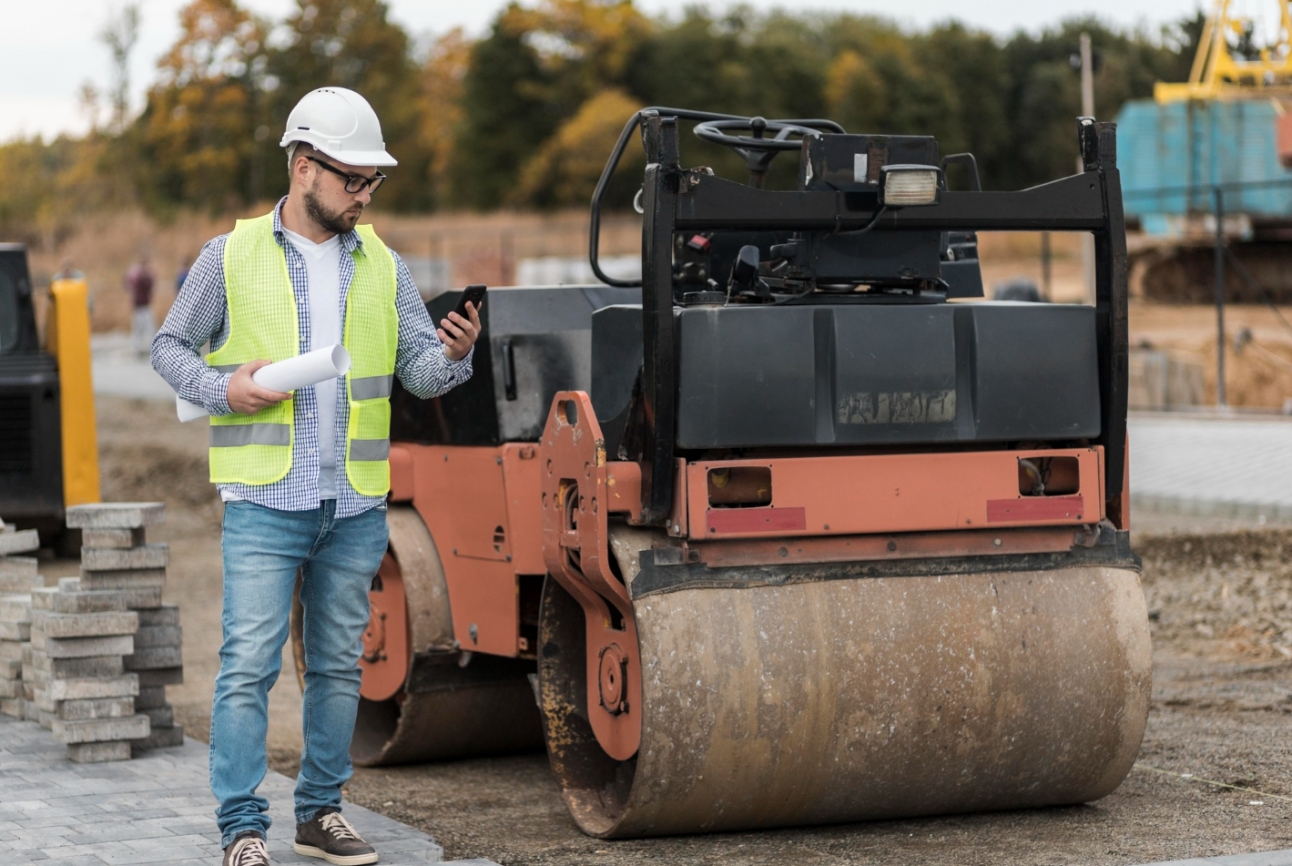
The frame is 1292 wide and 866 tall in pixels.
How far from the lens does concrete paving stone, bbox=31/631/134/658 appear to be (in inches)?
238

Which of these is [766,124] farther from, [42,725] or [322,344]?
[42,725]

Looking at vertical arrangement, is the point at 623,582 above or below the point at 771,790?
above

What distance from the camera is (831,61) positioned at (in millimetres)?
83188

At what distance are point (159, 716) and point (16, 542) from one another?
142 cm

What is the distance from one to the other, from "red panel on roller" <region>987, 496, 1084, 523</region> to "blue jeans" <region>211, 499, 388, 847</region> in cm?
168

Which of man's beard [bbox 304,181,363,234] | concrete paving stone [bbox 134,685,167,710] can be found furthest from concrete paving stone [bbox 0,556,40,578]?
man's beard [bbox 304,181,363,234]

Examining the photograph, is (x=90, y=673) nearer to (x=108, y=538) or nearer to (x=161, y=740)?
(x=161, y=740)

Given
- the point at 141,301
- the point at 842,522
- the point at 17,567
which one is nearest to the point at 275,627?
the point at 842,522

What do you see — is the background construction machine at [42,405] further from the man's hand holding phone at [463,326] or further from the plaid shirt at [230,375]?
the man's hand holding phone at [463,326]

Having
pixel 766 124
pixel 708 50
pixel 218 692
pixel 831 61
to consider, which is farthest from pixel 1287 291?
pixel 831 61

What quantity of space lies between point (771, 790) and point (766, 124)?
2.26m

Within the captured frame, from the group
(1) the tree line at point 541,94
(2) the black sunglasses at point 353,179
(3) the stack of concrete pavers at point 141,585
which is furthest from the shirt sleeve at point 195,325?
(1) the tree line at point 541,94

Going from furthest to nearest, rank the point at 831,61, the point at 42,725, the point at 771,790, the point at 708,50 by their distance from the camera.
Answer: the point at 831,61 → the point at 708,50 → the point at 42,725 → the point at 771,790

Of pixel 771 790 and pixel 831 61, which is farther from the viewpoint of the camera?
pixel 831 61
